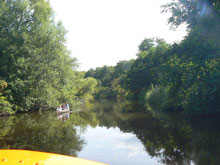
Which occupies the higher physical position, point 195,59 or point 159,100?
point 195,59

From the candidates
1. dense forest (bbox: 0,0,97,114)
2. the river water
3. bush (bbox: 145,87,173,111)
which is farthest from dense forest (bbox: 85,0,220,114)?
dense forest (bbox: 0,0,97,114)

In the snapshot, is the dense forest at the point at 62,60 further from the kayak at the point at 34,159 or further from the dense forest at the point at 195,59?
the kayak at the point at 34,159

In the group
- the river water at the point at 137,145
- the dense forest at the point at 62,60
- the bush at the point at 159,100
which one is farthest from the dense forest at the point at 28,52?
the river water at the point at 137,145

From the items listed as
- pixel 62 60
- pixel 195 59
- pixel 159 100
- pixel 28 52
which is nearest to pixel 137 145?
pixel 195 59

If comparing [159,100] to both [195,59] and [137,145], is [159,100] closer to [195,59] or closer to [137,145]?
[195,59]

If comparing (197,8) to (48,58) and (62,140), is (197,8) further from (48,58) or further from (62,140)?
(48,58)

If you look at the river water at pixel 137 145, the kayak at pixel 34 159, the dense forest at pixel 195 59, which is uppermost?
the dense forest at pixel 195 59

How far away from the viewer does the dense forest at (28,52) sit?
68.8ft

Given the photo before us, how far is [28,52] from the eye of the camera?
2156cm

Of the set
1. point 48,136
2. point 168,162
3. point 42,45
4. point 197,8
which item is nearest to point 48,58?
point 42,45

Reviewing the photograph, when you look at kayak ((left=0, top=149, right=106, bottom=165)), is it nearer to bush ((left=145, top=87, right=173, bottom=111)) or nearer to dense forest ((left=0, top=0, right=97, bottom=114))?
bush ((left=145, top=87, right=173, bottom=111))

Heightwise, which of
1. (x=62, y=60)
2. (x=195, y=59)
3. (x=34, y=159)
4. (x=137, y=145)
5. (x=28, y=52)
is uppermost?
(x=28, y=52)

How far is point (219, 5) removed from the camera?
11.7 metres

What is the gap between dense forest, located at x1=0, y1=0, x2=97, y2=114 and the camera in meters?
21.0
